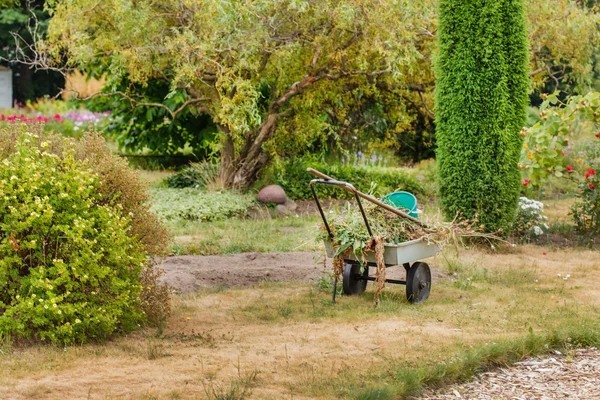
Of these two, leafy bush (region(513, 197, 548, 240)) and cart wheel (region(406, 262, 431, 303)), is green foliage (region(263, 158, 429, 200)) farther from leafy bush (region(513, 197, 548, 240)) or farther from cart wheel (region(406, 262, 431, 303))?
cart wheel (region(406, 262, 431, 303))

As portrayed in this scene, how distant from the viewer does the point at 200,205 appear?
10.9 metres

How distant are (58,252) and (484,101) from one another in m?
5.45

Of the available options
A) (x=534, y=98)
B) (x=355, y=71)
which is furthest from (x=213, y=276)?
(x=534, y=98)

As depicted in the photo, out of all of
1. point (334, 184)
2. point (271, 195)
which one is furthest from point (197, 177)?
point (334, 184)

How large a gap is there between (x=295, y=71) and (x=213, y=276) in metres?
5.18

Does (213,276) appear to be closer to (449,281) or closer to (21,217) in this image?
(449,281)

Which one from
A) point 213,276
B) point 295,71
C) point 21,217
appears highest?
point 295,71

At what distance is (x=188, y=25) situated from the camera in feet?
36.2

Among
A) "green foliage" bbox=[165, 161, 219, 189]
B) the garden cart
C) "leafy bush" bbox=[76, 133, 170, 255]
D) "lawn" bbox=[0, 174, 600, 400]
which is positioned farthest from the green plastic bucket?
"green foliage" bbox=[165, 161, 219, 189]

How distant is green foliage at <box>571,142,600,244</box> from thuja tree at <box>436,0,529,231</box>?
1041 millimetres

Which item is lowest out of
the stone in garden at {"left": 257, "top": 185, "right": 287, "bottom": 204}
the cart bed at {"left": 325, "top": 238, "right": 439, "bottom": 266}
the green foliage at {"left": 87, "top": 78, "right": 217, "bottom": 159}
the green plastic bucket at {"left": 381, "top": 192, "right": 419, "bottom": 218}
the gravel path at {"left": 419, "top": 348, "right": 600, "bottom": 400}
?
the gravel path at {"left": 419, "top": 348, "right": 600, "bottom": 400}

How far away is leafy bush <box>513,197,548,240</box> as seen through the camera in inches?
374

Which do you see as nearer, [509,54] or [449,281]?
[449,281]

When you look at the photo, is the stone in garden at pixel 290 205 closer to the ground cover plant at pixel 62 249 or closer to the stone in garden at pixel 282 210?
the stone in garden at pixel 282 210
